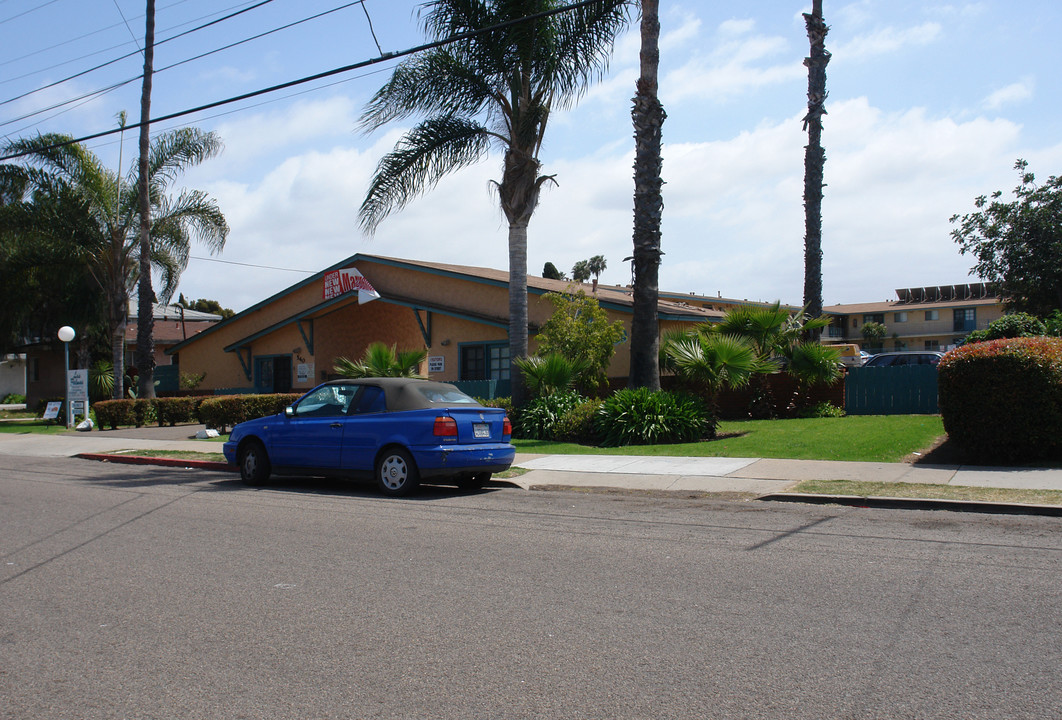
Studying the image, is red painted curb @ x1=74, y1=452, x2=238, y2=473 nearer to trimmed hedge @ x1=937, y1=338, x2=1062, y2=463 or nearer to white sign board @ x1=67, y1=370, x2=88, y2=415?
white sign board @ x1=67, y1=370, x2=88, y2=415

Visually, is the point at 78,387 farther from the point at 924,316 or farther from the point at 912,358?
the point at 924,316

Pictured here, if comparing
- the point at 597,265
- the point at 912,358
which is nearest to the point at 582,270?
the point at 597,265

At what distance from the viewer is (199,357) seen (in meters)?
31.9

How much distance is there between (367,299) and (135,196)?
9.54m

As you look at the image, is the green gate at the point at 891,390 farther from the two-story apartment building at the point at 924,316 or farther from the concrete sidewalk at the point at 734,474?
the two-story apartment building at the point at 924,316

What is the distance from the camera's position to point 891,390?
20.4 metres

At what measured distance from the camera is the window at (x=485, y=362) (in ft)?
77.8

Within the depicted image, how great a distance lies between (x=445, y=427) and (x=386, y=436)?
867mm

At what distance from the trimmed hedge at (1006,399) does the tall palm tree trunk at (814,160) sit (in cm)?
1061

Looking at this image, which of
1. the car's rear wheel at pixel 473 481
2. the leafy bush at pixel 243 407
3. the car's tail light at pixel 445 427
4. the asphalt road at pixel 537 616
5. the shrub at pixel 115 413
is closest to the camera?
the asphalt road at pixel 537 616

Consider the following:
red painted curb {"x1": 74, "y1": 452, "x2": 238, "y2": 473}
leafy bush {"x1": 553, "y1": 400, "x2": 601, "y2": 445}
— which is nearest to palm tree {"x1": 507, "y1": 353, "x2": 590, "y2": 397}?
leafy bush {"x1": 553, "y1": 400, "x2": 601, "y2": 445}

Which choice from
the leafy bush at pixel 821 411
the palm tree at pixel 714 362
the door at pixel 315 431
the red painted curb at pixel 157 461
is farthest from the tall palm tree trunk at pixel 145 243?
the leafy bush at pixel 821 411

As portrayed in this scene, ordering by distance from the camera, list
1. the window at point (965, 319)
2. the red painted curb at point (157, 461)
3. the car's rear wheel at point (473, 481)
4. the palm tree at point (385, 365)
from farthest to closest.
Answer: the window at point (965, 319)
the palm tree at point (385, 365)
the red painted curb at point (157, 461)
the car's rear wheel at point (473, 481)

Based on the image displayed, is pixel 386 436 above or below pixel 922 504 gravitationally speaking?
above
